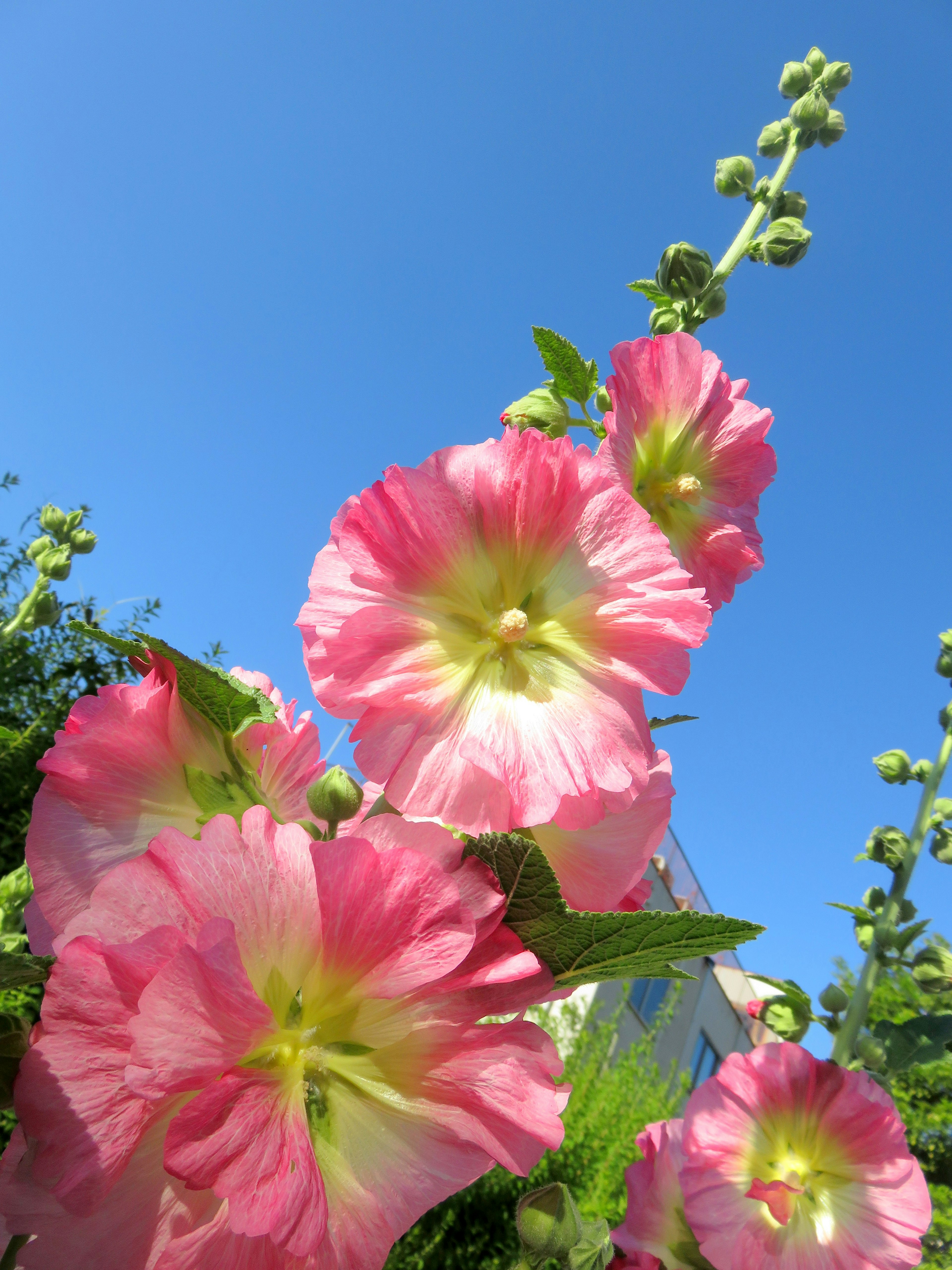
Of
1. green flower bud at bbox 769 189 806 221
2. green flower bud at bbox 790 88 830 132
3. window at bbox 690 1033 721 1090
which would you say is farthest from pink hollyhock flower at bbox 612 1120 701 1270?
window at bbox 690 1033 721 1090

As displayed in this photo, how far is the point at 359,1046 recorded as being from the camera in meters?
0.63

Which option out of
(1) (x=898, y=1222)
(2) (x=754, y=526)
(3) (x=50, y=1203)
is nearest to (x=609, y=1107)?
(1) (x=898, y=1222)

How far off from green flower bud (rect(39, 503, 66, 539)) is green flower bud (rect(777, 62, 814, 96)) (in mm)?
2686

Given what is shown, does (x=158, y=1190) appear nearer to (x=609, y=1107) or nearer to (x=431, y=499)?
(x=431, y=499)

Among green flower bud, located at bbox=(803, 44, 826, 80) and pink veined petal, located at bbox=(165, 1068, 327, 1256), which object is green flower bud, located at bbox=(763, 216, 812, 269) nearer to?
green flower bud, located at bbox=(803, 44, 826, 80)

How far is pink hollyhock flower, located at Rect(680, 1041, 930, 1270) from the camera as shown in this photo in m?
1.53

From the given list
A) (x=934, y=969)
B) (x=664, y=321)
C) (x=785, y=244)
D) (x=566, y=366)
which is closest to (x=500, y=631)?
(x=566, y=366)

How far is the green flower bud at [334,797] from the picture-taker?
72cm

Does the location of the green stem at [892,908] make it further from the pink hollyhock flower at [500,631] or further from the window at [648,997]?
the window at [648,997]

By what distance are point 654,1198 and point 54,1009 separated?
1.48 meters

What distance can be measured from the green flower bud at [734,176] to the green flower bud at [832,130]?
0.24 meters

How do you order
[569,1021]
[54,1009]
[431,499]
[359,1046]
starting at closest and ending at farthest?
[54,1009]
[359,1046]
[431,499]
[569,1021]

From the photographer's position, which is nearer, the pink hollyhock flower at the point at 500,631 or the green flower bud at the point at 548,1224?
the pink hollyhock flower at the point at 500,631

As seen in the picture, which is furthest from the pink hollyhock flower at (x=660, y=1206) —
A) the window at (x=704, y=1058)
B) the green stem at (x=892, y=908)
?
the window at (x=704, y=1058)
